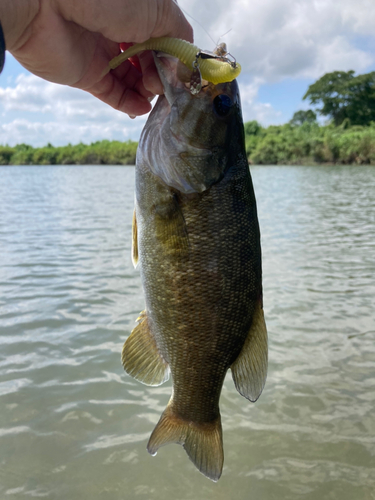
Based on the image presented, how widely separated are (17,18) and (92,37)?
0.54 metres

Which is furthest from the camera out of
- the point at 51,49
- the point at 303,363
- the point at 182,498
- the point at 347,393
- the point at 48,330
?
the point at 48,330

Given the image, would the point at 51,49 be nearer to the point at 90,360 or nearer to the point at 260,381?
the point at 260,381

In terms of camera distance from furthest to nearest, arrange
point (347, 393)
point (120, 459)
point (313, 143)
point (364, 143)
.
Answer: point (313, 143)
point (364, 143)
point (347, 393)
point (120, 459)

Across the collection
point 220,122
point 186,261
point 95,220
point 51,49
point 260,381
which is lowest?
point 95,220

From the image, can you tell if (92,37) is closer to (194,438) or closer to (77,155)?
(194,438)

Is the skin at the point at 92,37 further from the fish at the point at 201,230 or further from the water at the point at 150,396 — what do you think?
the water at the point at 150,396

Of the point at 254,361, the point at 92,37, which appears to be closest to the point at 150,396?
the point at 254,361

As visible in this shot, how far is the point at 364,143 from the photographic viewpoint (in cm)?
5531

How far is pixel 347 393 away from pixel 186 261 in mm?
3605

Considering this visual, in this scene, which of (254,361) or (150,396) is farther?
(150,396)

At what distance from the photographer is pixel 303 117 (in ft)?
298

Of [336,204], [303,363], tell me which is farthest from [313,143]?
A: [303,363]

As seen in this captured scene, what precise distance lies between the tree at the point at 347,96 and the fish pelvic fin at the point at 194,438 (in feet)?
273

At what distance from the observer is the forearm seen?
6.24 feet
